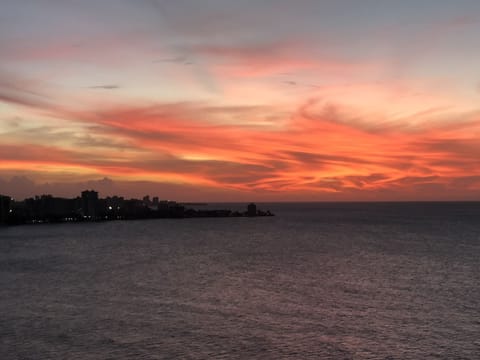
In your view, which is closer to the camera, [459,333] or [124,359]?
[124,359]

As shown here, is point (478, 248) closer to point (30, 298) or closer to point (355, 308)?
point (355, 308)

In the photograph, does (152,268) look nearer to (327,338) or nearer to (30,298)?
(30,298)

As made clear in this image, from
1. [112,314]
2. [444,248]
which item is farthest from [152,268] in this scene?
[444,248]

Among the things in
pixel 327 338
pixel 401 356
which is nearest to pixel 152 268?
pixel 327 338

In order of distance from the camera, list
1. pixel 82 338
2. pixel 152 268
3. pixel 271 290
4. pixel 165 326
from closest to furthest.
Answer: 1. pixel 82 338
2. pixel 165 326
3. pixel 271 290
4. pixel 152 268

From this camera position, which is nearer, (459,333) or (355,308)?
(459,333)

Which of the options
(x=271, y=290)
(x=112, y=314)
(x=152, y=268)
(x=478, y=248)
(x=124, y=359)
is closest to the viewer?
(x=124, y=359)

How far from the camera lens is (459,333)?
52656 millimetres

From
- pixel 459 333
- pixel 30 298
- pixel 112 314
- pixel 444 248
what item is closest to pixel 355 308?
pixel 459 333

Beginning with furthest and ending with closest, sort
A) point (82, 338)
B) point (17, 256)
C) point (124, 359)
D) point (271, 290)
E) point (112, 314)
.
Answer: point (17, 256) → point (271, 290) → point (112, 314) → point (82, 338) → point (124, 359)

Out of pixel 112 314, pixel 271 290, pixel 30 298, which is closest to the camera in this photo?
pixel 112 314

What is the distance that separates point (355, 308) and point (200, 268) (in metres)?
43.9

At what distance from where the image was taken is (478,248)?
140250 mm

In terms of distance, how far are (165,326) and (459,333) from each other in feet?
99.0
